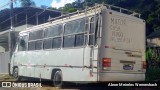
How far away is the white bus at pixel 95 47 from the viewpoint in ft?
33.1

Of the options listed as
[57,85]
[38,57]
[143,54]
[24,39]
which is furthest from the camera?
[24,39]

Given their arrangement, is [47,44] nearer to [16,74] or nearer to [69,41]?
[69,41]

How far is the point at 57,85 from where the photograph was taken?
12.3m

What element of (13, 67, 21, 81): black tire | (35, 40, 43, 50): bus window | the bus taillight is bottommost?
(13, 67, 21, 81): black tire

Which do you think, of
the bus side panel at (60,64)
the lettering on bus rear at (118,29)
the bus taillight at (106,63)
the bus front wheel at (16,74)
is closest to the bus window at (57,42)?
the bus side panel at (60,64)

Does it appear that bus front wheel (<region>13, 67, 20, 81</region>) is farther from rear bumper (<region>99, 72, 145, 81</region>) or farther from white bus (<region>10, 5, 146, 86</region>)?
rear bumper (<region>99, 72, 145, 81</region>)

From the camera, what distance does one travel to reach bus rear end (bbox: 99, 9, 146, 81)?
10.1 metres

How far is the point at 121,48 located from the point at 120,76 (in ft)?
3.55

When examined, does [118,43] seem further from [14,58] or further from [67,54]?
[14,58]

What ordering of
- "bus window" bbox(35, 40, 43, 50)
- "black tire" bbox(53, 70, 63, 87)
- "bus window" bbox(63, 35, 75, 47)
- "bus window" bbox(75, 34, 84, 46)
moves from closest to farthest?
"bus window" bbox(75, 34, 84, 46)
"bus window" bbox(63, 35, 75, 47)
"black tire" bbox(53, 70, 63, 87)
"bus window" bbox(35, 40, 43, 50)

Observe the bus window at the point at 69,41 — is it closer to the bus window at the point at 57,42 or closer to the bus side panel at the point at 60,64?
the bus side panel at the point at 60,64

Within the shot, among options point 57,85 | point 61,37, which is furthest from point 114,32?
point 57,85

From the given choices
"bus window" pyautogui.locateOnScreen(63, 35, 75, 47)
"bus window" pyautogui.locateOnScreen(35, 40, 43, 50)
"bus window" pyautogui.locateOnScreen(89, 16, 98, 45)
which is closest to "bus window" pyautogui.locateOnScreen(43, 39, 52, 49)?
"bus window" pyautogui.locateOnScreen(35, 40, 43, 50)

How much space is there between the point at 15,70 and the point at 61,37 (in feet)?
19.8
